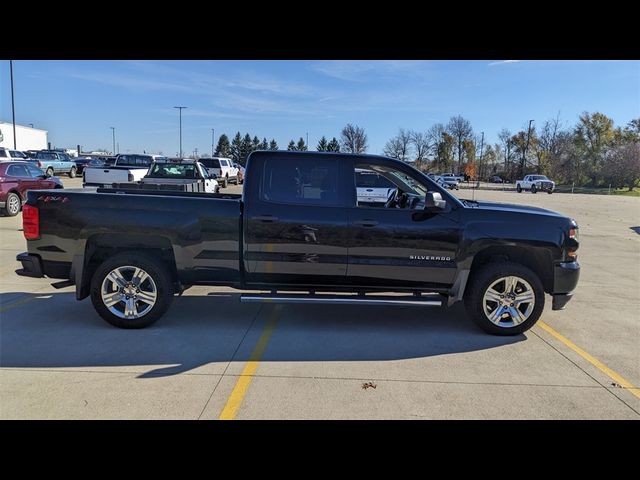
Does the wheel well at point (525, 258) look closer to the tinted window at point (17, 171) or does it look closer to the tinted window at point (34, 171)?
the tinted window at point (17, 171)

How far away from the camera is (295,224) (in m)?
4.82

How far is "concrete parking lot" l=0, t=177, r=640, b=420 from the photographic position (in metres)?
3.42

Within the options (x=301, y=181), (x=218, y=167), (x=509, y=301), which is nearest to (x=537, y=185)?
(x=218, y=167)

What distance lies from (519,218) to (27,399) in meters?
5.09

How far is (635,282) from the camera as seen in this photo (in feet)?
25.9

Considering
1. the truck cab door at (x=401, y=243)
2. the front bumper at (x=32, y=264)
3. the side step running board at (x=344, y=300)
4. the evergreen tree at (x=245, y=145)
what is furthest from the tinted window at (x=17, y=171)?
the evergreen tree at (x=245, y=145)

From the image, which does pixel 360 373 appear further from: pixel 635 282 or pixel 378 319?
pixel 635 282

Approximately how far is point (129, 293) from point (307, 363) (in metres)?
2.23

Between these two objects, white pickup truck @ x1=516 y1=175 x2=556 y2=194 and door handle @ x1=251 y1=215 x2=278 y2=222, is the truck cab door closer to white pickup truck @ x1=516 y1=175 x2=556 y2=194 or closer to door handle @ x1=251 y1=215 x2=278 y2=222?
door handle @ x1=251 y1=215 x2=278 y2=222

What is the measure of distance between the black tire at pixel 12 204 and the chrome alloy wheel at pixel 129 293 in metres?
11.4

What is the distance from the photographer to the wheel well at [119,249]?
4.87 m

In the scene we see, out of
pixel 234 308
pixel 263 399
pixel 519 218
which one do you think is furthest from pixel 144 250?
pixel 519 218

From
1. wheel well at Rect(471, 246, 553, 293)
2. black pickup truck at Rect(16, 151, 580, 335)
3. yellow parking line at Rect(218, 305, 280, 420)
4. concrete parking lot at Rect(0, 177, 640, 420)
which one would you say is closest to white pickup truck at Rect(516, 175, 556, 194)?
concrete parking lot at Rect(0, 177, 640, 420)

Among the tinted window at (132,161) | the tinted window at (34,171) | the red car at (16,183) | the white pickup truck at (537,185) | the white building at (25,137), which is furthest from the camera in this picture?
the white building at (25,137)
